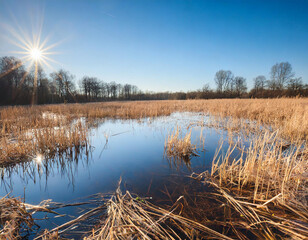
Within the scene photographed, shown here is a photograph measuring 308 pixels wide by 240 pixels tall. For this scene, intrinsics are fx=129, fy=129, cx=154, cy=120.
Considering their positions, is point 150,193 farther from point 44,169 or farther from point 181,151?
point 44,169

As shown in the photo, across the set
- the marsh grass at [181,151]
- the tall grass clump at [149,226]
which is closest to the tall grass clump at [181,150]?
the marsh grass at [181,151]

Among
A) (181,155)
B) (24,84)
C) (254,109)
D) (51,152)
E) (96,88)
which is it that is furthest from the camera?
(96,88)

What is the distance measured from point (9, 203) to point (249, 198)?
9.39ft

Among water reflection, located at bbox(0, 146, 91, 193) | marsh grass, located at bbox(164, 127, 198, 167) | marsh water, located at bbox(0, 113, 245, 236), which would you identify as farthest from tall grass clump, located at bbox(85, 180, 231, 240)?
marsh grass, located at bbox(164, 127, 198, 167)

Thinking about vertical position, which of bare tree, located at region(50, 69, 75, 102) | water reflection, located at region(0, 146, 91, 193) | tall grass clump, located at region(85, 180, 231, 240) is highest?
bare tree, located at region(50, 69, 75, 102)

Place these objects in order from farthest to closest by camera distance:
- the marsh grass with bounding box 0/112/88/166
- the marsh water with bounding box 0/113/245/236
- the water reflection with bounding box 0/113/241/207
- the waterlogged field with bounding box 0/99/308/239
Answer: the marsh grass with bounding box 0/112/88/166, the water reflection with bounding box 0/113/241/207, the marsh water with bounding box 0/113/245/236, the waterlogged field with bounding box 0/99/308/239

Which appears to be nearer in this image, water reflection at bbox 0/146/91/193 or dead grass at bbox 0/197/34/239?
dead grass at bbox 0/197/34/239

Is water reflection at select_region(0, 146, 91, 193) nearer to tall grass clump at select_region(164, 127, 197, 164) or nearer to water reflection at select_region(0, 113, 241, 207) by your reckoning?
water reflection at select_region(0, 113, 241, 207)

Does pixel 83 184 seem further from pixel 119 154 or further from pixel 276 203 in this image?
pixel 276 203

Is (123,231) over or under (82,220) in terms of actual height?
over

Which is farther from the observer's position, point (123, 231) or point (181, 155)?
point (181, 155)

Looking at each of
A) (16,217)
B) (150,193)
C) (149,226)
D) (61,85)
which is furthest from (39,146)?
(61,85)

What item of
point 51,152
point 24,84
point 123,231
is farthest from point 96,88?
point 123,231

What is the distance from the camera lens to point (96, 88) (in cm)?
4322
